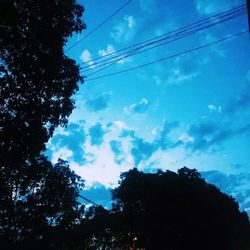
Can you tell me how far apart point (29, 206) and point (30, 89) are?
26.5m

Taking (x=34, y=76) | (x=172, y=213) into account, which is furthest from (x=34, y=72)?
(x=172, y=213)

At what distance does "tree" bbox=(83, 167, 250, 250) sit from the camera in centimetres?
3531

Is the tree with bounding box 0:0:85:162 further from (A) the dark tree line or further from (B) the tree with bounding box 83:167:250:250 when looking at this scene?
(B) the tree with bounding box 83:167:250:250

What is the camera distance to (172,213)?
3581cm

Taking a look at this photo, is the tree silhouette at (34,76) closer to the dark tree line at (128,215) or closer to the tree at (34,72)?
the tree at (34,72)

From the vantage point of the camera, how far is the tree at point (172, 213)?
116 feet

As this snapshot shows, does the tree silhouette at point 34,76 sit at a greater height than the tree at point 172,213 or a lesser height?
lesser

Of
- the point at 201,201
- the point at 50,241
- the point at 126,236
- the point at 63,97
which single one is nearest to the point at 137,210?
the point at 126,236

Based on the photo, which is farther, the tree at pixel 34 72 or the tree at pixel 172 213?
the tree at pixel 172 213

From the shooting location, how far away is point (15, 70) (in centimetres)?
1076

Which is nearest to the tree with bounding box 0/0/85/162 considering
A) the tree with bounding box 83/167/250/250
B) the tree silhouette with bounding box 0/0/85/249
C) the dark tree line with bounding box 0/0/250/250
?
the tree silhouette with bounding box 0/0/85/249

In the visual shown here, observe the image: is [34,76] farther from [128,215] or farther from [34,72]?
[128,215]

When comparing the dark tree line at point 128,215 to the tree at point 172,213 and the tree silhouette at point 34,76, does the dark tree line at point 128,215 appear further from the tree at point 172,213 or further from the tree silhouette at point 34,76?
the tree silhouette at point 34,76

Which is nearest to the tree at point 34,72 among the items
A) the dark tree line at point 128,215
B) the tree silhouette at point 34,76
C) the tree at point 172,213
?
the tree silhouette at point 34,76
